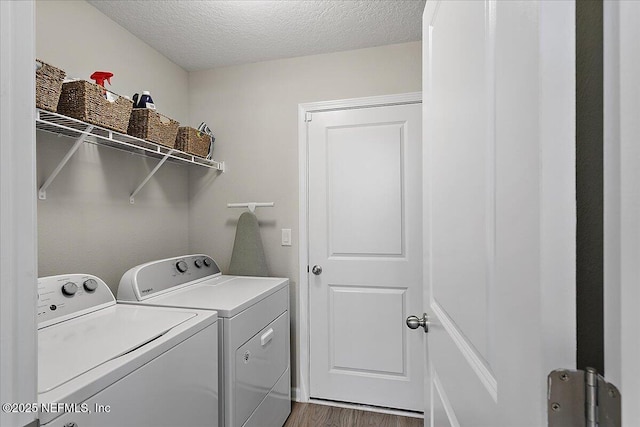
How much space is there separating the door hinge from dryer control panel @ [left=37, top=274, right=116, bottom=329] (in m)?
1.53

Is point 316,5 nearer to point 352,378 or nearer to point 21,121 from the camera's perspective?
point 21,121

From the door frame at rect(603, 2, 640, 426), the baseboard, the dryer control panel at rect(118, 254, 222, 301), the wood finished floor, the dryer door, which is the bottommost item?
the wood finished floor

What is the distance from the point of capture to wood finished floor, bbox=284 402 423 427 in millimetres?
2080

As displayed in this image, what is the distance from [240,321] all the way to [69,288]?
0.71m

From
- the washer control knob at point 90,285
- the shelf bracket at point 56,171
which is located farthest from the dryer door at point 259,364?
the shelf bracket at point 56,171

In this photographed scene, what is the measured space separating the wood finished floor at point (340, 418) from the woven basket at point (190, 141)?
72.0 inches

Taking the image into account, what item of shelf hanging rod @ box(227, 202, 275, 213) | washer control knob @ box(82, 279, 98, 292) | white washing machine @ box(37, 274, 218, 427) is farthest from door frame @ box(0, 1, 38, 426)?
shelf hanging rod @ box(227, 202, 275, 213)

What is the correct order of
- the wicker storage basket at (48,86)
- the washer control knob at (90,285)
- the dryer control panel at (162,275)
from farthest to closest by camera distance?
1. the dryer control panel at (162,275)
2. the washer control knob at (90,285)
3. the wicker storage basket at (48,86)

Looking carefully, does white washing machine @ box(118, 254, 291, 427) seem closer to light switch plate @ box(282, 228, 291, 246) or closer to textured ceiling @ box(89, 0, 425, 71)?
light switch plate @ box(282, 228, 291, 246)

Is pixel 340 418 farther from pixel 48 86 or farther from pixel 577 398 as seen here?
pixel 48 86

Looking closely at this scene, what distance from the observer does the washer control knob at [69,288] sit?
1356 mm

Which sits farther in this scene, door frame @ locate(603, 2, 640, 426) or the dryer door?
the dryer door

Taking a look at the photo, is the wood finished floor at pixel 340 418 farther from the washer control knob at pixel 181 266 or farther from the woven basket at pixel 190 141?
the woven basket at pixel 190 141

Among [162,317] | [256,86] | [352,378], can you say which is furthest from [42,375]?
[256,86]
